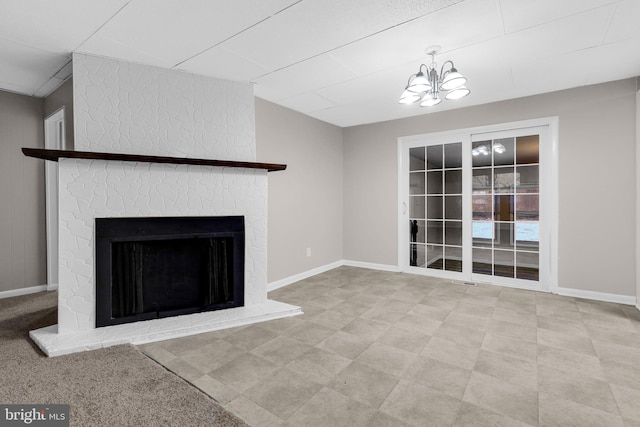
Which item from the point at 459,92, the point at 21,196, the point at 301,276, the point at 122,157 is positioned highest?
the point at 459,92

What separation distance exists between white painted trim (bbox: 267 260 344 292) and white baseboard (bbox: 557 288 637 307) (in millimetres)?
3110

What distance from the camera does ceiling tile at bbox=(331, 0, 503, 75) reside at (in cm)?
214

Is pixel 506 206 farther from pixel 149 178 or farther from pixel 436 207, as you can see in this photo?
pixel 149 178

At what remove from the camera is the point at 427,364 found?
2.17 meters

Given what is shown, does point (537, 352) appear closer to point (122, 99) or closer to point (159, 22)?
point (159, 22)

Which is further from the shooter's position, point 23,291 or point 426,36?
point 23,291

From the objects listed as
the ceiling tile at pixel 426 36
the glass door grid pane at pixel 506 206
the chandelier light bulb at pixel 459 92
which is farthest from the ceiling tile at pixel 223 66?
the glass door grid pane at pixel 506 206

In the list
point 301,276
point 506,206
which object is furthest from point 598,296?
point 301,276

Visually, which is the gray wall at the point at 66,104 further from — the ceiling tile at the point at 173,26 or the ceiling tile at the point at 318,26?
the ceiling tile at the point at 318,26

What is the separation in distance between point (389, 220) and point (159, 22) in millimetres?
3948

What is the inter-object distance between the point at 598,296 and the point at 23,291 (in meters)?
6.86

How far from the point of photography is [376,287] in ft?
13.5

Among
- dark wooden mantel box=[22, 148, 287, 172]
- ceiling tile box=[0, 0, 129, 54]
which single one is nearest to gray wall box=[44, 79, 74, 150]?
ceiling tile box=[0, 0, 129, 54]

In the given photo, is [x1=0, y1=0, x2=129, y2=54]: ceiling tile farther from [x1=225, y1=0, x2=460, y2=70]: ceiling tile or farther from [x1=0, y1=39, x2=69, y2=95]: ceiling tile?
[x1=225, y1=0, x2=460, y2=70]: ceiling tile
